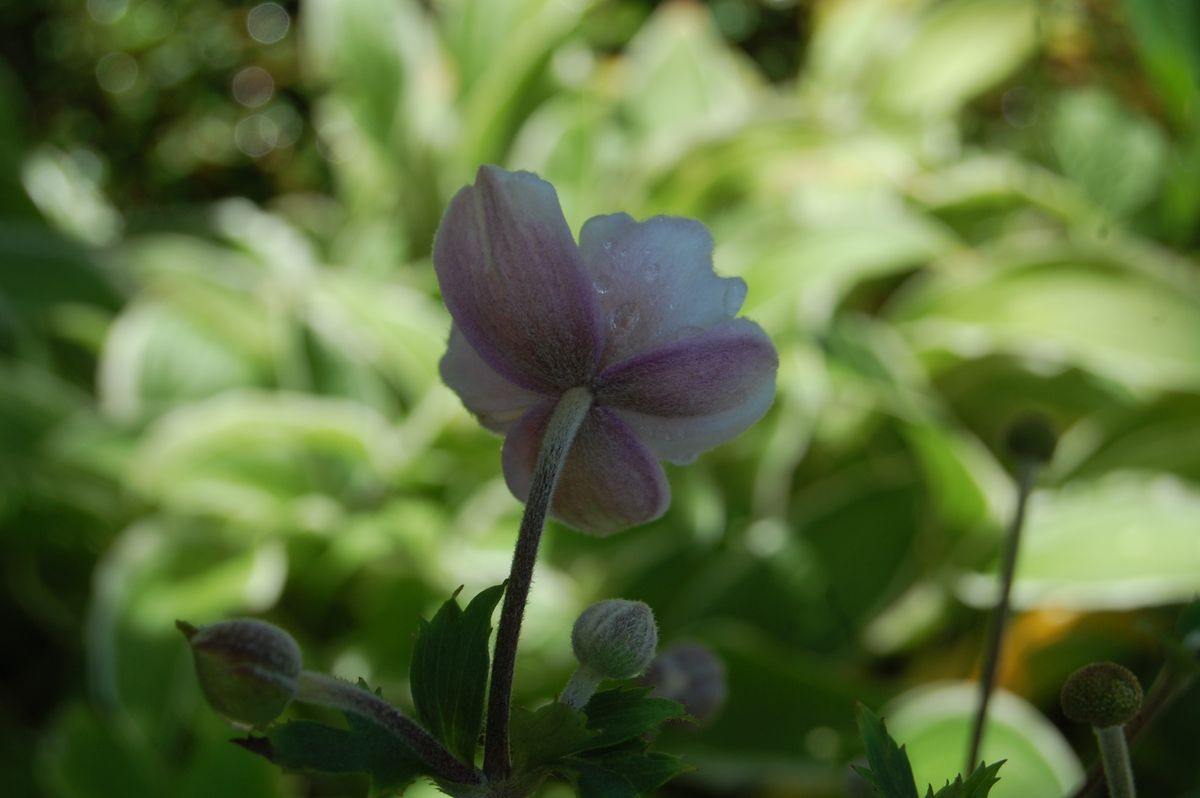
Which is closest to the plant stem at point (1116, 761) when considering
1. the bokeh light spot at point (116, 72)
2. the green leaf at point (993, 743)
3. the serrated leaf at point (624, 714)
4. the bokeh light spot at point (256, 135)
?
the serrated leaf at point (624, 714)

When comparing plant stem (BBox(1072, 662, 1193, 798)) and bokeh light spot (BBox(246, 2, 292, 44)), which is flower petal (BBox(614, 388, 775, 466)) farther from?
bokeh light spot (BBox(246, 2, 292, 44))

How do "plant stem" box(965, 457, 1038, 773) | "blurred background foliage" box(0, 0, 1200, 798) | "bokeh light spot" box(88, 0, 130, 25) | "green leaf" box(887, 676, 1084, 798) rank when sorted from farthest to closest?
"bokeh light spot" box(88, 0, 130, 25)
"blurred background foliage" box(0, 0, 1200, 798)
"green leaf" box(887, 676, 1084, 798)
"plant stem" box(965, 457, 1038, 773)

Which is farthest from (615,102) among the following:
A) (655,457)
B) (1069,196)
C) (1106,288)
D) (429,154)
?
(655,457)

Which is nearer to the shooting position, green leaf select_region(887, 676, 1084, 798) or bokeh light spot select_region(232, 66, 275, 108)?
green leaf select_region(887, 676, 1084, 798)

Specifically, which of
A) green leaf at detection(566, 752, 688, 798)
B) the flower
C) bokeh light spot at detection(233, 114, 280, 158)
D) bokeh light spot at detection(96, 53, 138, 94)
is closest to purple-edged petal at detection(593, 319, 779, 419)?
the flower

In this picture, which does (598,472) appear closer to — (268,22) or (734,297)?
(734,297)

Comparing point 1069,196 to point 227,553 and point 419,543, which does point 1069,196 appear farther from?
point 227,553

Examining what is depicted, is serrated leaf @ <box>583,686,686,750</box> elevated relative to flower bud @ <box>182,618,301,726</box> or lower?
elevated

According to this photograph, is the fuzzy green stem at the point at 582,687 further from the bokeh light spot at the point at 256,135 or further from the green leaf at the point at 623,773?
the bokeh light spot at the point at 256,135
